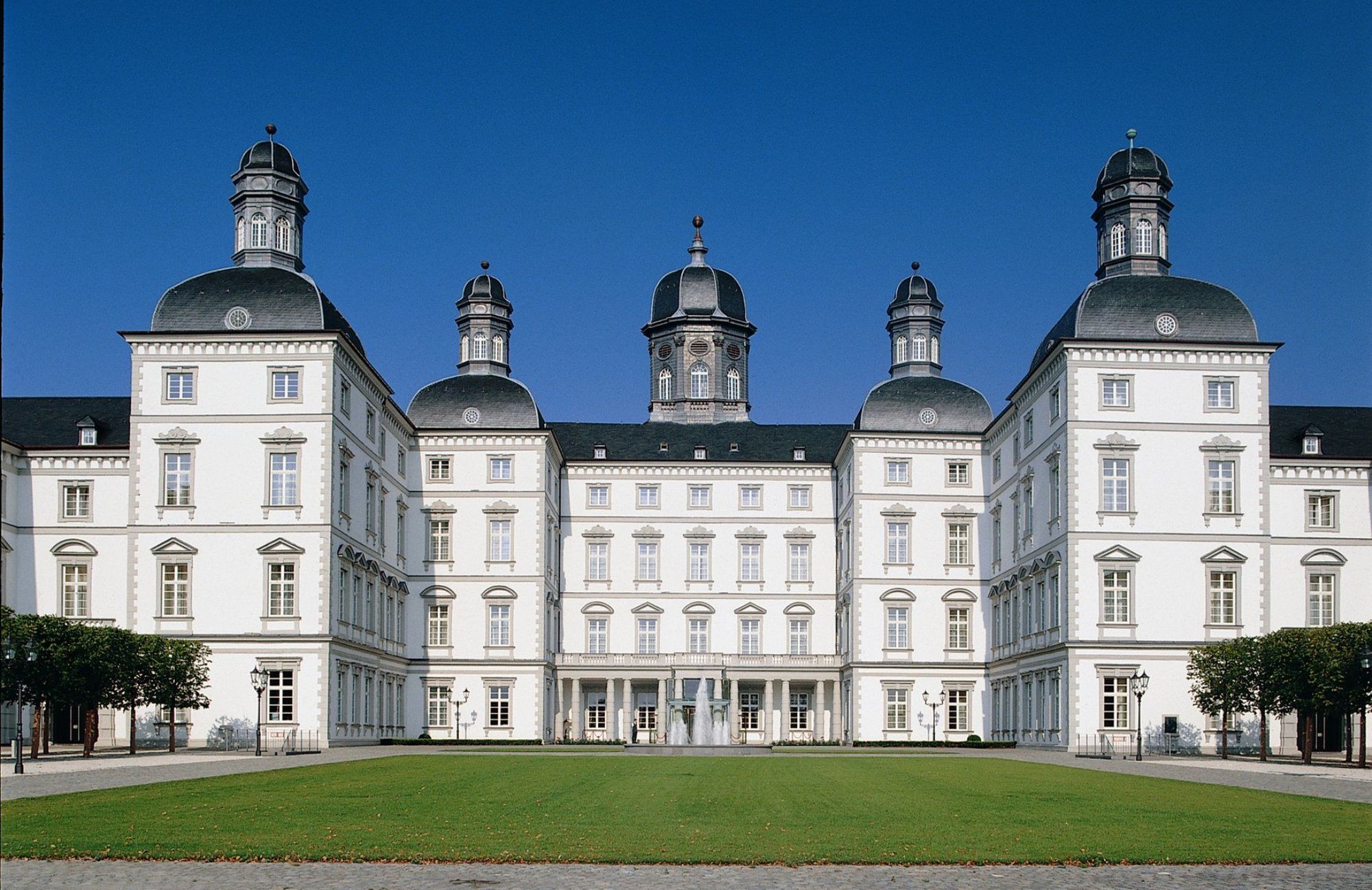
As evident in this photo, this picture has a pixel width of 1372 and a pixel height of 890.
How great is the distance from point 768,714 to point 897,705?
7324mm

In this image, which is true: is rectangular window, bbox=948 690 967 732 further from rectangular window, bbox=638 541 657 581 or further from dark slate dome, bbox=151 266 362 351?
dark slate dome, bbox=151 266 362 351

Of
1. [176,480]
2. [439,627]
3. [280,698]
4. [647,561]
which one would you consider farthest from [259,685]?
[647,561]

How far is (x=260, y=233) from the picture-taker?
183ft

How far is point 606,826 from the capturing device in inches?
733

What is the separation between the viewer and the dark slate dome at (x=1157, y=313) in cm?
5038

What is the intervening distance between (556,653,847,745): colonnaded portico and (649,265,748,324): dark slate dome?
880 inches

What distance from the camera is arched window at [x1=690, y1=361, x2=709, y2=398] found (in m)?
83.2

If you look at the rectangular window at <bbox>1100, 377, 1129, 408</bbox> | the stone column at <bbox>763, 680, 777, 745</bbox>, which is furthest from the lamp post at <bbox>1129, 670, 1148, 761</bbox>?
the stone column at <bbox>763, 680, 777, 745</bbox>

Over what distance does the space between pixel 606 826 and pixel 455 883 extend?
522 cm

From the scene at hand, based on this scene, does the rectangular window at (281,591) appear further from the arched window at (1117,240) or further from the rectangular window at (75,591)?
the arched window at (1117,240)

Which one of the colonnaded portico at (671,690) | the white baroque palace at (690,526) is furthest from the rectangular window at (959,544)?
the colonnaded portico at (671,690)

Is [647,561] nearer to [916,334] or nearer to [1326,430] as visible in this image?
[916,334]

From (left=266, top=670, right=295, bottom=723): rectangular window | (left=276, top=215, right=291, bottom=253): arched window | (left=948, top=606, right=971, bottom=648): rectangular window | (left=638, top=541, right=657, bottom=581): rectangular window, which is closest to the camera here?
(left=266, top=670, right=295, bottom=723): rectangular window

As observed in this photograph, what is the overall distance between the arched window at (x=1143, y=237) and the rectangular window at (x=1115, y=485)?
32.5 feet
